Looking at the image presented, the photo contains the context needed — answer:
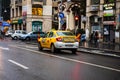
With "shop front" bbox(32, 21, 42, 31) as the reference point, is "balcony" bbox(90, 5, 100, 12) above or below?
above

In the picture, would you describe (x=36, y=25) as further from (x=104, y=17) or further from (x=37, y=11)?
(x=104, y=17)

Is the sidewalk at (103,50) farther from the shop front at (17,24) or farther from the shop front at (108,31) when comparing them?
the shop front at (17,24)

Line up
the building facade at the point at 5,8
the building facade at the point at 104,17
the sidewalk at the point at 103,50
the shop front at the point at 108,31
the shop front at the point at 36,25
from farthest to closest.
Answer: the building facade at the point at 5,8 → the shop front at the point at 36,25 → the shop front at the point at 108,31 → the building facade at the point at 104,17 → the sidewalk at the point at 103,50

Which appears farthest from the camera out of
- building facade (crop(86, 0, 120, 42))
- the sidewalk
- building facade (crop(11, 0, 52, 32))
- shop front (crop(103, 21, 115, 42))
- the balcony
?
building facade (crop(11, 0, 52, 32))

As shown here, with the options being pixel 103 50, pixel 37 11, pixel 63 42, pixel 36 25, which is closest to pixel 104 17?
pixel 103 50

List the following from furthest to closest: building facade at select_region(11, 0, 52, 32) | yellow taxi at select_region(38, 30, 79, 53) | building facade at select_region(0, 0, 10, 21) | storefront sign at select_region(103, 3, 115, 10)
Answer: building facade at select_region(0, 0, 10, 21), building facade at select_region(11, 0, 52, 32), storefront sign at select_region(103, 3, 115, 10), yellow taxi at select_region(38, 30, 79, 53)

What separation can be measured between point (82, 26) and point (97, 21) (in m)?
9.04

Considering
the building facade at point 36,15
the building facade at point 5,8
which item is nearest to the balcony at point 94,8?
the building facade at point 36,15

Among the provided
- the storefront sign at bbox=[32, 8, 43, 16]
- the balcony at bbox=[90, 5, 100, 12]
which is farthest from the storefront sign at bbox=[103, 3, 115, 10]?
the storefront sign at bbox=[32, 8, 43, 16]

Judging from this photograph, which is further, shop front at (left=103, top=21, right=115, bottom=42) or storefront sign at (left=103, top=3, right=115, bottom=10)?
shop front at (left=103, top=21, right=115, bottom=42)

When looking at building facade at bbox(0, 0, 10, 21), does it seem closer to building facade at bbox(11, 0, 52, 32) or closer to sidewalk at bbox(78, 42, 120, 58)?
building facade at bbox(11, 0, 52, 32)

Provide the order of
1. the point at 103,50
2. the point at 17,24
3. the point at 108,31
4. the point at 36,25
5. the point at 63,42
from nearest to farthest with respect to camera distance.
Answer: the point at 63,42 → the point at 103,50 → the point at 108,31 → the point at 36,25 → the point at 17,24

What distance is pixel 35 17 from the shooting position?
259 feet

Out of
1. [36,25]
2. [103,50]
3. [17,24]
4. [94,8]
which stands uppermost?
[94,8]
